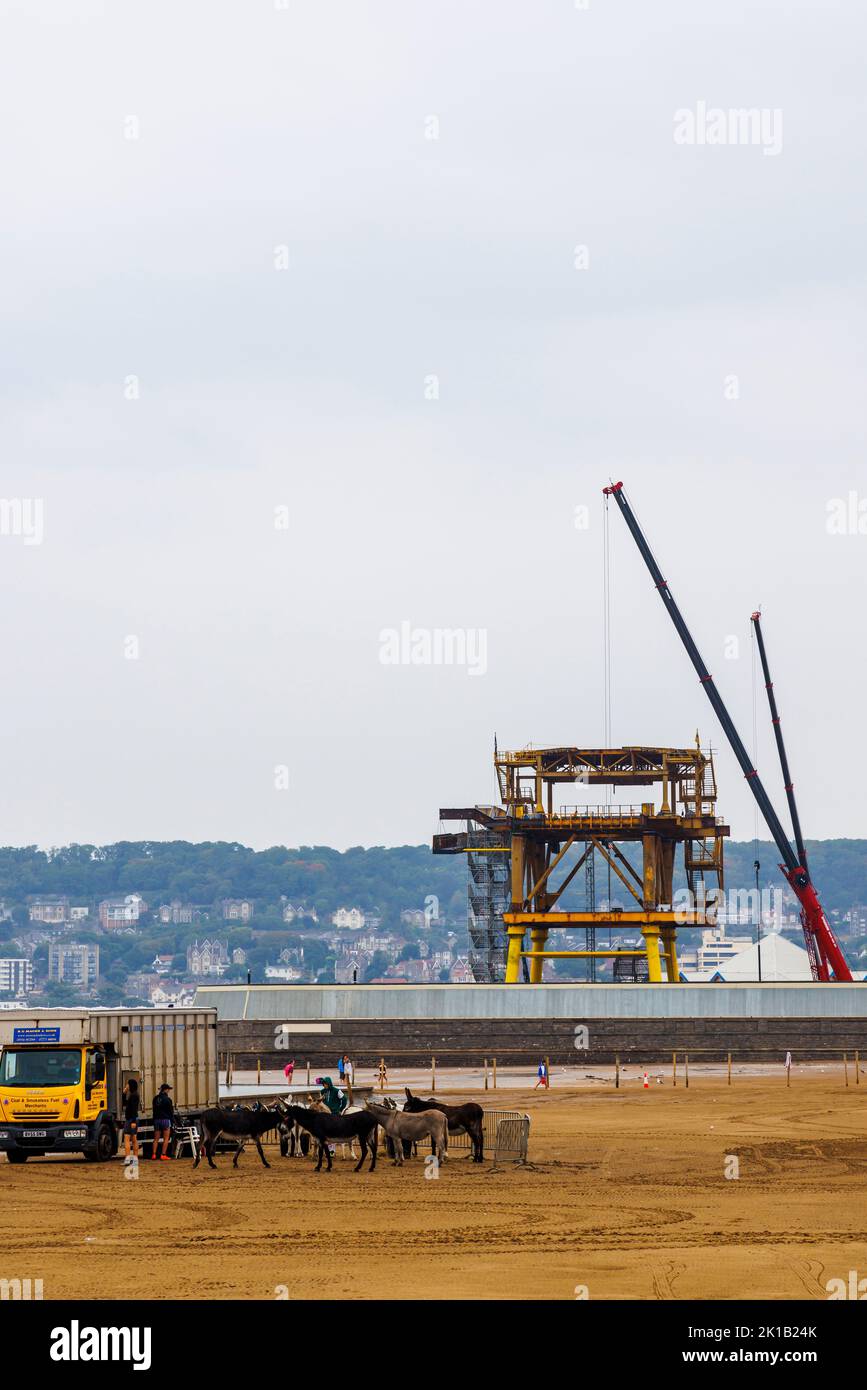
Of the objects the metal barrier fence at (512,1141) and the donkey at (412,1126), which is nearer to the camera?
the donkey at (412,1126)

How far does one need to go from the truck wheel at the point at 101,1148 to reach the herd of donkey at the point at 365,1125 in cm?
174

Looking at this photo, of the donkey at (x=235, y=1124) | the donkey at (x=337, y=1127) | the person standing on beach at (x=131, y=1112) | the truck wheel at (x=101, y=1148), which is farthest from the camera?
the person standing on beach at (x=131, y=1112)

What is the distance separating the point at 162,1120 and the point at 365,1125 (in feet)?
16.6

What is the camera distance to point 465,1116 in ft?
115

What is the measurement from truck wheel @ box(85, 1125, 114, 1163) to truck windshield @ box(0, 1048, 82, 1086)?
143 cm

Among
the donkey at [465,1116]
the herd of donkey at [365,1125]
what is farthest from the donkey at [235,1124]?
the donkey at [465,1116]

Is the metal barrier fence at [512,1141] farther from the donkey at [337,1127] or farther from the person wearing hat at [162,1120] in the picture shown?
the person wearing hat at [162,1120]

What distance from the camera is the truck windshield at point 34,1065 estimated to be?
119ft

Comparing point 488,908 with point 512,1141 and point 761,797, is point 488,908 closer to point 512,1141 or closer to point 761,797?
point 761,797

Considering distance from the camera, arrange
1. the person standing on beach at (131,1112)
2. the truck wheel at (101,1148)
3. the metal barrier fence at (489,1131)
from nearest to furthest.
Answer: the truck wheel at (101,1148) → the person standing on beach at (131,1112) → the metal barrier fence at (489,1131)

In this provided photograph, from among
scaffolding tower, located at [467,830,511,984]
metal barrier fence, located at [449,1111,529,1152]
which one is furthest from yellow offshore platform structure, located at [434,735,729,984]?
metal barrier fence, located at [449,1111,529,1152]

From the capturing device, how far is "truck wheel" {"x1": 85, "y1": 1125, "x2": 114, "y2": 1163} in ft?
120
